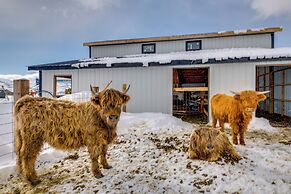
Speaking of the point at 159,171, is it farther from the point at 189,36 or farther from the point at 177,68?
the point at 189,36

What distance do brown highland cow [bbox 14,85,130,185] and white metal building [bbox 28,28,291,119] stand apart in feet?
24.7

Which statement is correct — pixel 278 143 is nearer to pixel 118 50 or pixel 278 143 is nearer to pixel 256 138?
pixel 256 138

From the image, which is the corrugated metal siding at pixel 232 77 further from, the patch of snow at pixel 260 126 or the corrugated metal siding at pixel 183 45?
the corrugated metal siding at pixel 183 45

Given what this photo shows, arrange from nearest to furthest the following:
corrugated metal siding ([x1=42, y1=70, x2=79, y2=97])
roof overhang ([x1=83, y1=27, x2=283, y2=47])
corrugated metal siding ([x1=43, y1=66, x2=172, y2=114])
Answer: corrugated metal siding ([x1=43, y1=66, x2=172, y2=114]) < corrugated metal siding ([x1=42, y1=70, x2=79, y2=97]) < roof overhang ([x1=83, y1=27, x2=283, y2=47])

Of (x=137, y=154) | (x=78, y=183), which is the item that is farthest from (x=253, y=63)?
(x=78, y=183)

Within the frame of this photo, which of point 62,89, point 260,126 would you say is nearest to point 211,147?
point 260,126

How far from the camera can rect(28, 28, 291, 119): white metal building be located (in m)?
10.1

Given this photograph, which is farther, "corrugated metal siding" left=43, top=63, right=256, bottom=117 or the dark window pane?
the dark window pane

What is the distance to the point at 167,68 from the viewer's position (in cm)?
1120

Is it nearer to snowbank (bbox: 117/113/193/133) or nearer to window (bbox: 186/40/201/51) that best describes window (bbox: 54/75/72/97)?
snowbank (bbox: 117/113/193/133)

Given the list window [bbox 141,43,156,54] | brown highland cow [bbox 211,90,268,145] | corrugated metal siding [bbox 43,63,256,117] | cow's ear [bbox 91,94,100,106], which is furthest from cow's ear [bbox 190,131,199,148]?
window [bbox 141,43,156,54]

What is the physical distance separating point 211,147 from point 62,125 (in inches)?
135

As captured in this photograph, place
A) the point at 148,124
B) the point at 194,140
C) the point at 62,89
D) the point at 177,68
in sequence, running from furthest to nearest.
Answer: the point at 62,89, the point at 177,68, the point at 148,124, the point at 194,140

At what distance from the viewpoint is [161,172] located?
13.7 feet
